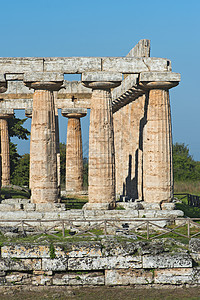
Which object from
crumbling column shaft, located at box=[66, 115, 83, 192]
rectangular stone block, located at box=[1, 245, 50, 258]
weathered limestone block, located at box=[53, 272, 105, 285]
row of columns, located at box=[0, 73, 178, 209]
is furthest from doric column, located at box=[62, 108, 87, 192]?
weathered limestone block, located at box=[53, 272, 105, 285]

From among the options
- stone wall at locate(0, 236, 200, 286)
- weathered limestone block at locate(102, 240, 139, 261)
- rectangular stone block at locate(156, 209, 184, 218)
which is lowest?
stone wall at locate(0, 236, 200, 286)

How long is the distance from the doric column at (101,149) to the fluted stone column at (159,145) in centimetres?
209

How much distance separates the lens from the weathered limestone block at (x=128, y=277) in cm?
1881

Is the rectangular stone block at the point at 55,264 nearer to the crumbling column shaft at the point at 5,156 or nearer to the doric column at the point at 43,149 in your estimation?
the doric column at the point at 43,149

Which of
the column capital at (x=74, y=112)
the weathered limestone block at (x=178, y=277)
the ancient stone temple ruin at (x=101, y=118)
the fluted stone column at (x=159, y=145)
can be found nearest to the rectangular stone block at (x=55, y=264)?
the weathered limestone block at (x=178, y=277)

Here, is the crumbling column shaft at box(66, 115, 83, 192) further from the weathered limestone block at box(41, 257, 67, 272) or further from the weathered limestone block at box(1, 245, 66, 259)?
the weathered limestone block at box(41, 257, 67, 272)

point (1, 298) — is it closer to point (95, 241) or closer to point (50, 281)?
point (50, 281)

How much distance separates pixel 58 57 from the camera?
27844mm

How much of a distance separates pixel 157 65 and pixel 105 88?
3067 mm

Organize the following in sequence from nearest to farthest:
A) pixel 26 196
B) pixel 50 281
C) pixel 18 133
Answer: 1. pixel 50 281
2. pixel 26 196
3. pixel 18 133

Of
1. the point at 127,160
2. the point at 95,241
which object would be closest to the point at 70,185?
the point at 127,160

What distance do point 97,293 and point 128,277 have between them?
1.40 metres

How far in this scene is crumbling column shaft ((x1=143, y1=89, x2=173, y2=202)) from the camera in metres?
27.9

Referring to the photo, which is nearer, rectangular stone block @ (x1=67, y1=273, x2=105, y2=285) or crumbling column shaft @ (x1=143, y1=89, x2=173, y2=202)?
rectangular stone block @ (x1=67, y1=273, x2=105, y2=285)
